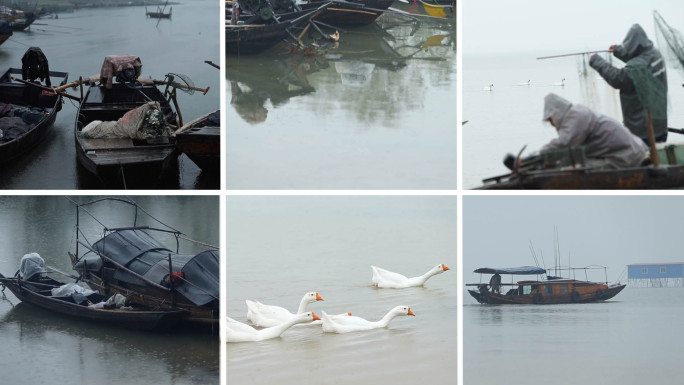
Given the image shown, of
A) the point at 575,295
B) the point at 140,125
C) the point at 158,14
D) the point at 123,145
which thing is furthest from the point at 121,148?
the point at 575,295

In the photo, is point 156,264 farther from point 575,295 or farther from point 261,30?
point 575,295

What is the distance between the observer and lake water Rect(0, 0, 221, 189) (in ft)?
18.8

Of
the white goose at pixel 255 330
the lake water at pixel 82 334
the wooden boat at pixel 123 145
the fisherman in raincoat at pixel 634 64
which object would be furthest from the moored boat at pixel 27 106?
the fisherman in raincoat at pixel 634 64

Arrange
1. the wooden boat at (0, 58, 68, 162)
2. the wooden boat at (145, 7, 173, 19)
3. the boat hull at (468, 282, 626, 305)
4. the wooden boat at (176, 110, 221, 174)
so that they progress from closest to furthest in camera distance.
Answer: the wooden boat at (176, 110, 221, 174)
the boat hull at (468, 282, 626, 305)
the wooden boat at (0, 58, 68, 162)
the wooden boat at (145, 7, 173, 19)

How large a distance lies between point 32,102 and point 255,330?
2342mm

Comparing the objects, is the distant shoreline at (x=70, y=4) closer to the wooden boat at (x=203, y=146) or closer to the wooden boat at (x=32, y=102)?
the wooden boat at (x=32, y=102)

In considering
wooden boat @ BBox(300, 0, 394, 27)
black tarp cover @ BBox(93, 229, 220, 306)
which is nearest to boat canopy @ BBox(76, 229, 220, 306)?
black tarp cover @ BBox(93, 229, 220, 306)

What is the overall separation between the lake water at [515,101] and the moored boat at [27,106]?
98.8 inches

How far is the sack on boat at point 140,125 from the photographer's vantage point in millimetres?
5895

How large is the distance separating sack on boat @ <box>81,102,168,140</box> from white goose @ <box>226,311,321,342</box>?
1.19 meters

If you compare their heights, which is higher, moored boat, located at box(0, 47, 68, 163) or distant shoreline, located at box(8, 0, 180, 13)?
distant shoreline, located at box(8, 0, 180, 13)

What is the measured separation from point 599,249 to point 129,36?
323 centimetres

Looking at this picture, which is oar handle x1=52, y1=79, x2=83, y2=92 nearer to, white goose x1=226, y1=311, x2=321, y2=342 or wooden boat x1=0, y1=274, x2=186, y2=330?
wooden boat x1=0, y1=274, x2=186, y2=330

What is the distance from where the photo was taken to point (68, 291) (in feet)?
18.6
